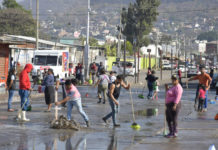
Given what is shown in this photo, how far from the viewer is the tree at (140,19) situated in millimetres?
115188

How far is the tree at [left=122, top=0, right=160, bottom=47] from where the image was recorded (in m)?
115

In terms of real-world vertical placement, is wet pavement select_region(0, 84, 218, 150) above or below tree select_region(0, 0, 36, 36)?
below

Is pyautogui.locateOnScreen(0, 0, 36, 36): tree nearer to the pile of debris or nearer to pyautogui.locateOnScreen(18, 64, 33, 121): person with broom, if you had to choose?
pyautogui.locateOnScreen(18, 64, 33, 121): person with broom

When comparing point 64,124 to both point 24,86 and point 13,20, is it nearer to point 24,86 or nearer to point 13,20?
point 24,86

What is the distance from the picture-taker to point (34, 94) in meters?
28.5

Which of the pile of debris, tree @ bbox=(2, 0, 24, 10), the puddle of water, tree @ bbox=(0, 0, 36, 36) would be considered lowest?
the puddle of water

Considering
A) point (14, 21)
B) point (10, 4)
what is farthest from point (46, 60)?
point (10, 4)

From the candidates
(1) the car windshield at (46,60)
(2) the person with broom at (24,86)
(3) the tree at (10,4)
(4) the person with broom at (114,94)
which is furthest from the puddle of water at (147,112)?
(3) the tree at (10,4)

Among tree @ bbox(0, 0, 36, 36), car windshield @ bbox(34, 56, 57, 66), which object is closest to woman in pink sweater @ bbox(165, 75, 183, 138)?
car windshield @ bbox(34, 56, 57, 66)

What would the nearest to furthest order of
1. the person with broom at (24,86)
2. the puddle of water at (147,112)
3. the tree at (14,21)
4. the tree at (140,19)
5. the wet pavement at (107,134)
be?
the wet pavement at (107,134), the person with broom at (24,86), the puddle of water at (147,112), the tree at (14,21), the tree at (140,19)

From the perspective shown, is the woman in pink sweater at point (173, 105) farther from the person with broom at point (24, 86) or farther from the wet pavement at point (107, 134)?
the person with broom at point (24, 86)

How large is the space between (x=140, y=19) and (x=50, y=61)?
75.2m

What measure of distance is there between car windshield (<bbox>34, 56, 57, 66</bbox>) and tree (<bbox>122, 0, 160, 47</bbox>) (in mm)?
69212

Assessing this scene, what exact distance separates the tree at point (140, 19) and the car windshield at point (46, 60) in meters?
69.2
